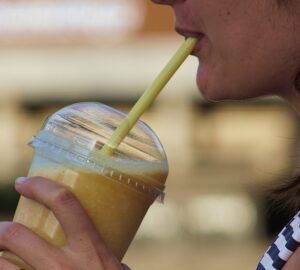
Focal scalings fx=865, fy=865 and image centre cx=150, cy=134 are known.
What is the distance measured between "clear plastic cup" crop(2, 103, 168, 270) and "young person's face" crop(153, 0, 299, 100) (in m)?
0.14

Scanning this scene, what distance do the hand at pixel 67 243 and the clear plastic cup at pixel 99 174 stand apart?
2 centimetres

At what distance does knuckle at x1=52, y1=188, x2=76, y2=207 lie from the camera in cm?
115

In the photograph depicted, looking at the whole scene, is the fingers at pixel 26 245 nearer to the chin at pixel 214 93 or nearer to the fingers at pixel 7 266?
the fingers at pixel 7 266

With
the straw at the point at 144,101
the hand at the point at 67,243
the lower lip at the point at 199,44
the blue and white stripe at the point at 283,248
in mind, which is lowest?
the hand at the point at 67,243

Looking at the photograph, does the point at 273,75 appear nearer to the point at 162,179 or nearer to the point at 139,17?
the point at 162,179

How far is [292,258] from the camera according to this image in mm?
1172

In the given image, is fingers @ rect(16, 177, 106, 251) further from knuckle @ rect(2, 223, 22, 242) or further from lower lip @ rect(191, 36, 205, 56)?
lower lip @ rect(191, 36, 205, 56)

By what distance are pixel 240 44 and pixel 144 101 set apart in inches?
6.3

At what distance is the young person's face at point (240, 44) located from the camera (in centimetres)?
122

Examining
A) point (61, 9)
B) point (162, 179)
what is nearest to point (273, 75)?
point (162, 179)

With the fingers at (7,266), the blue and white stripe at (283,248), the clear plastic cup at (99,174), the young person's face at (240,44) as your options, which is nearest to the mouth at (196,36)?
the young person's face at (240,44)

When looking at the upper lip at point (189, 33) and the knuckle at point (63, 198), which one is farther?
the upper lip at point (189, 33)

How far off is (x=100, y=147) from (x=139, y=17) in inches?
210

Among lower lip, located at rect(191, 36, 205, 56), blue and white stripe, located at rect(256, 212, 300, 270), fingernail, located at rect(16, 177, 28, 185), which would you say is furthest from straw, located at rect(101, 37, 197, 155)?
blue and white stripe, located at rect(256, 212, 300, 270)
